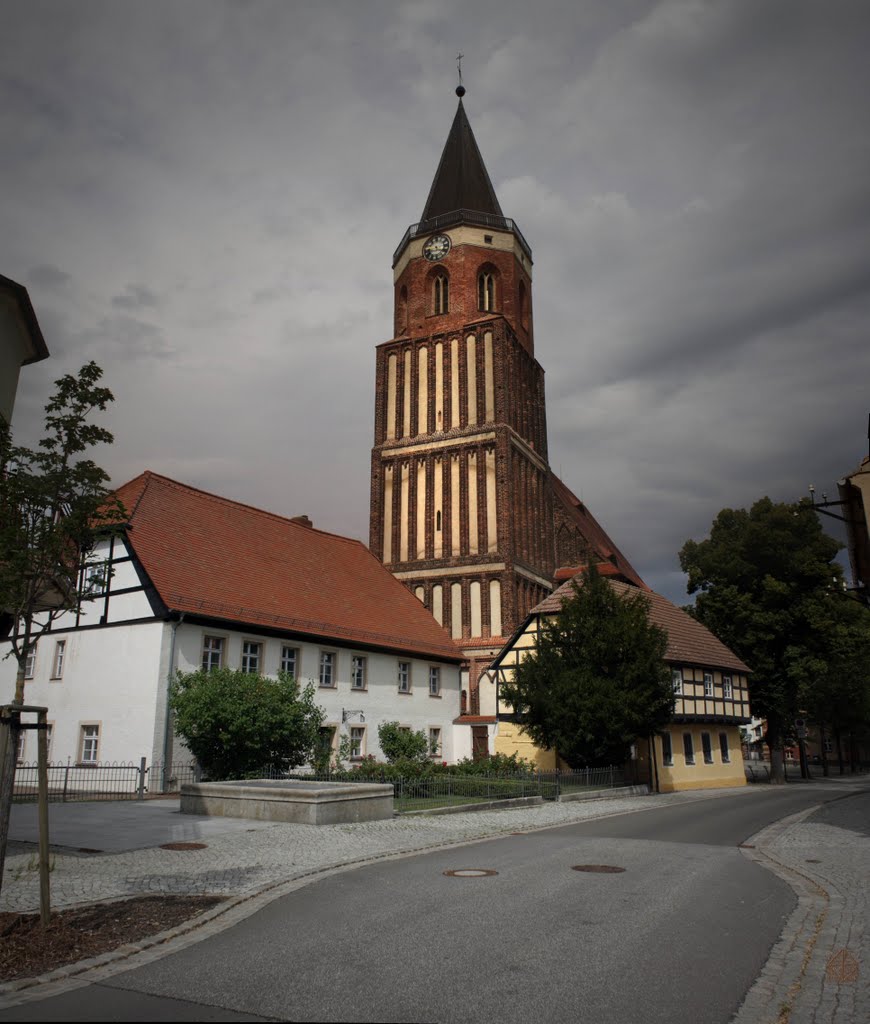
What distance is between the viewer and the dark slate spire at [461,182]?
168 ft

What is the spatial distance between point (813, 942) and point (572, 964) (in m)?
2.40

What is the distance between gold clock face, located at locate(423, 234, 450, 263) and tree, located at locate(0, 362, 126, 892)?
1696 inches

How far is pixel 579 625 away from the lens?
27.1m

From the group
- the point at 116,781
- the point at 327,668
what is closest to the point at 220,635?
the point at 116,781

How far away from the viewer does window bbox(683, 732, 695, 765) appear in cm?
3278

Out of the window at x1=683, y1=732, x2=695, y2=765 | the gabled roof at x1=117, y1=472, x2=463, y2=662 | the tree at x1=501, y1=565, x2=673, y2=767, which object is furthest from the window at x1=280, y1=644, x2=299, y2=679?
the window at x1=683, y1=732, x2=695, y2=765

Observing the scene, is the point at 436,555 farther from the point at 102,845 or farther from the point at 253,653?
the point at 102,845

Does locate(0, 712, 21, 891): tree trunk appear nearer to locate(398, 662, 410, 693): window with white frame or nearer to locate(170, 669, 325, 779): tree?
locate(170, 669, 325, 779): tree

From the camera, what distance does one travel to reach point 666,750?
102 ft

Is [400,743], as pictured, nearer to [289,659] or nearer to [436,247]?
[289,659]

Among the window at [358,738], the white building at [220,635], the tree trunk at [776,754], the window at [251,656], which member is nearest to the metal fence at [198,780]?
the white building at [220,635]

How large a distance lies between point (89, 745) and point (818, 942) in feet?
71.5

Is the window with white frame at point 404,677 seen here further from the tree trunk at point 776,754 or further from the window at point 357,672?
the tree trunk at point 776,754

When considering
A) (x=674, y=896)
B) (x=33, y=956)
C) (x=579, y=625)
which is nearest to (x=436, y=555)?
(x=579, y=625)
